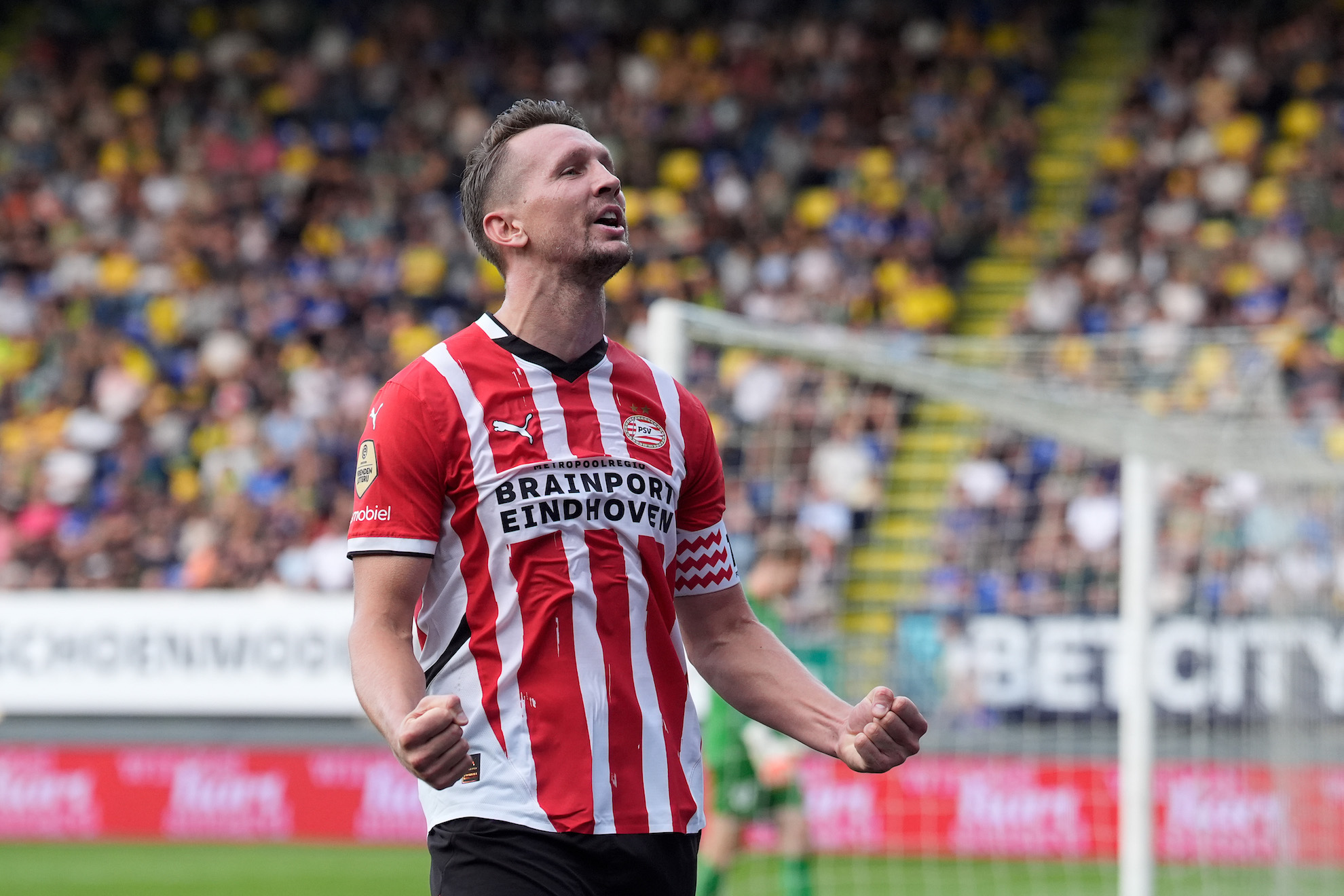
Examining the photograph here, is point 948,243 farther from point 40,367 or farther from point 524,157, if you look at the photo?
point 524,157

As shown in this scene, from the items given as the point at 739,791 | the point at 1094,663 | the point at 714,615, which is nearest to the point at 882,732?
the point at 714,615

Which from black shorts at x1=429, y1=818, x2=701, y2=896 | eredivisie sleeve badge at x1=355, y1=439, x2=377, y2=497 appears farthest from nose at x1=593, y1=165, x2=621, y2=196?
black shorts at x1=429, y1=818, x2=701, y2=896

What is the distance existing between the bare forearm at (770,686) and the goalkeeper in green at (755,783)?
12.7 ft

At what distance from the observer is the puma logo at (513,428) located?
9.36ft

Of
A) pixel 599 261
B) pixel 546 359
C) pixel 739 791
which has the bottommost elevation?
pixel 739 791

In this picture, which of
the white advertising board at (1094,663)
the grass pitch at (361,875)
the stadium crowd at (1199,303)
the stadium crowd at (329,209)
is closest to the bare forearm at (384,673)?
the stadium crowd at (1199,303)

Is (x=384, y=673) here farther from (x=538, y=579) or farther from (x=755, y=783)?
(x=755, y=783)

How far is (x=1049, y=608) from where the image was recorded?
33.9ft

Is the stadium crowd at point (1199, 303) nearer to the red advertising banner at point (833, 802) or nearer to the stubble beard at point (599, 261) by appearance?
the red advertising banner at point (833, 802)

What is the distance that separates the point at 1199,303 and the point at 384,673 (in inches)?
489

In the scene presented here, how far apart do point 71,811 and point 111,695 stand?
820 mm

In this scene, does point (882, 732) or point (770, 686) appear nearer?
point (882, 732)

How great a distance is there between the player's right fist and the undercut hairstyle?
3.03 feet

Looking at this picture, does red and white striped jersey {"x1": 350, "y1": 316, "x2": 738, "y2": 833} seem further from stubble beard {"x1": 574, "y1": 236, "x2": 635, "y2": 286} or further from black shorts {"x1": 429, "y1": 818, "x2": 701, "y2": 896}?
stubble beard {"x1": 574, "y1": 236, "x2": 635, "y2": 286}
